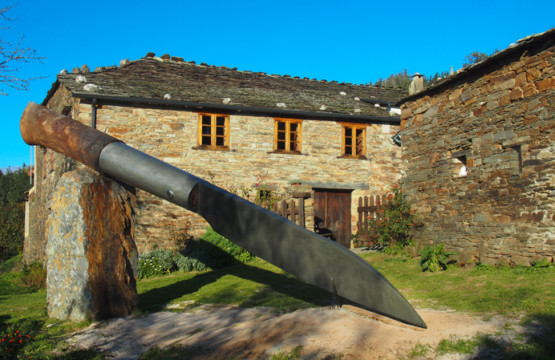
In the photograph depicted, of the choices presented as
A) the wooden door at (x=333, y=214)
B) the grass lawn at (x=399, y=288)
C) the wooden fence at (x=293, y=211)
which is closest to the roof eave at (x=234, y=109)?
the wooden door at (x=333, y=214)

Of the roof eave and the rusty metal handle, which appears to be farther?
the roof eave

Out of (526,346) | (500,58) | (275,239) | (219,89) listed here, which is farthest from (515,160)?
(219,89)

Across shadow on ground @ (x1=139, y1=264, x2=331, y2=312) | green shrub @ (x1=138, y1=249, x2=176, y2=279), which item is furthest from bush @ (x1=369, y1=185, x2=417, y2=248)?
green shrub @ (x1=138, y1=249, x2=176, y2=279)

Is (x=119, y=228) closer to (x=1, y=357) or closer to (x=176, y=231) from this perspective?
(x=1, y=357)

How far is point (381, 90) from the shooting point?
18.2 meters

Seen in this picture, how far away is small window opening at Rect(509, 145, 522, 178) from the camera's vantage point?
7336 mm

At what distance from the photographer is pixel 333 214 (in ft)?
46.8

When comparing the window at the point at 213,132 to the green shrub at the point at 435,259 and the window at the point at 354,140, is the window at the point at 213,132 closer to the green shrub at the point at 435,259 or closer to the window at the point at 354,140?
the window at the point at 354,140

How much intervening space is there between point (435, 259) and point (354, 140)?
7.37 meters

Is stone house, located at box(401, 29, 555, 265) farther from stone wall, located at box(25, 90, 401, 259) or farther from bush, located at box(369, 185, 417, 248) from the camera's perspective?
stone wall, located at box(25, 90, 401, 259)

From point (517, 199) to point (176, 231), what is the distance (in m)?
8.59

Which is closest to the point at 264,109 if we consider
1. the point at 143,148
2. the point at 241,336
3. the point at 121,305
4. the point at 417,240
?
the point at 143,148

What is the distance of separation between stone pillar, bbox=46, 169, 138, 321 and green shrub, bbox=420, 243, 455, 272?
17.1 feet

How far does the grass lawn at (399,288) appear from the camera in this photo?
163 inches
